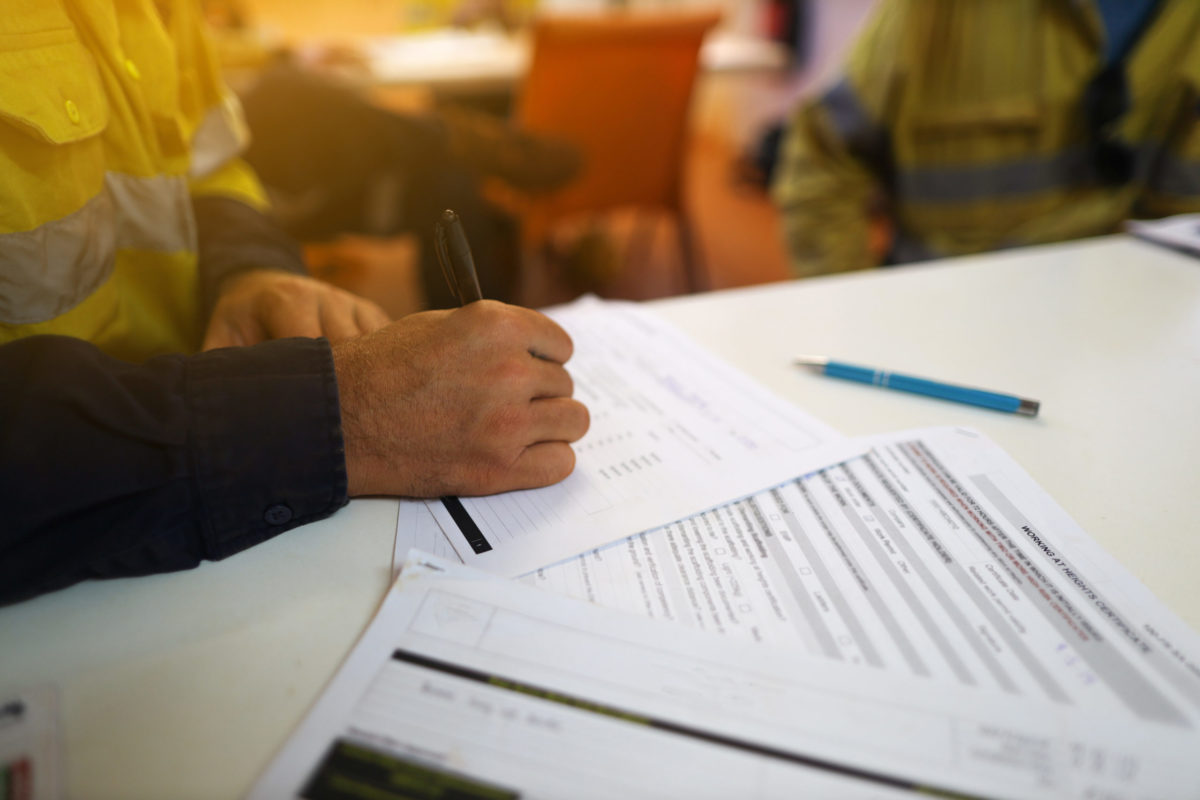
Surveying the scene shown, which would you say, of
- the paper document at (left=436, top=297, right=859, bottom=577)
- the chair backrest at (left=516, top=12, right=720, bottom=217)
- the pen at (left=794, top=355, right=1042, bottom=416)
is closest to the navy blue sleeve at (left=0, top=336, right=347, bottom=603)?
the paper document at (left=436, top=297, right=859, bottom=577)

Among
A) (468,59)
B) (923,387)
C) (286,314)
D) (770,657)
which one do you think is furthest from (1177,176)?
(468,59)

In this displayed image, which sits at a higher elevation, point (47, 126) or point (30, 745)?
point (47, 126)

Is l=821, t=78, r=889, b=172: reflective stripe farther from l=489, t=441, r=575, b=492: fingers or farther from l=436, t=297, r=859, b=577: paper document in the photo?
l=489, t=441, r=575, b=492: fingers

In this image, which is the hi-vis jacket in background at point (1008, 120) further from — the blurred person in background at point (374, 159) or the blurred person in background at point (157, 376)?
the blurred person in background at point (157, 376)

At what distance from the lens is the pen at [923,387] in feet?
1.77

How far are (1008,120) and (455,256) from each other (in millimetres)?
1040

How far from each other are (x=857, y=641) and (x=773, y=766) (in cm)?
9

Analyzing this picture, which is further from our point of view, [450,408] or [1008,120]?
[1008,120]

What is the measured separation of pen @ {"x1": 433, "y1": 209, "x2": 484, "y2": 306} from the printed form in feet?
0.54

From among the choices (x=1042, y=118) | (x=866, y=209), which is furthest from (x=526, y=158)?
(x=1042, y=118)

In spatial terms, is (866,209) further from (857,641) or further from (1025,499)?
(857,641)

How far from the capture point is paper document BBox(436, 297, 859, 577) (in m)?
0.42

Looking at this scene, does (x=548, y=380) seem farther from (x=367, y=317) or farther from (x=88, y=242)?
(x=88, y=242)

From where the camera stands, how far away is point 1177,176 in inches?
40.8
